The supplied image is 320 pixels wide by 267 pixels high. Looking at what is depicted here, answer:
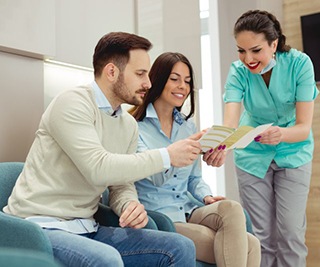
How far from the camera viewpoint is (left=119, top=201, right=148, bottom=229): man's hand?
1.53 metres

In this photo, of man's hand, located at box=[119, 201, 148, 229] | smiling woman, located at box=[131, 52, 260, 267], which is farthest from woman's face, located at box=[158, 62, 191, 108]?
man's hand, located at box=[119, 201, 148, 229]

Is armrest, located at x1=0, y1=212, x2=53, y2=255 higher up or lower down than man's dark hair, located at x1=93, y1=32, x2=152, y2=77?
lower down

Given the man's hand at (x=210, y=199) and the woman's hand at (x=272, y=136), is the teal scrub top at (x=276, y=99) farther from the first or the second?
the man's hand at (x=210, y=199)

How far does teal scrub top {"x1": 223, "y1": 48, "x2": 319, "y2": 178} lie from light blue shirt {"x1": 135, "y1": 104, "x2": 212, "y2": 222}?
1.62 feet

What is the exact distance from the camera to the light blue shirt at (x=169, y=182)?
201 cm

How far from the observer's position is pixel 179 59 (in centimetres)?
219

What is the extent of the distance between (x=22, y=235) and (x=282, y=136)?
1.55 meters

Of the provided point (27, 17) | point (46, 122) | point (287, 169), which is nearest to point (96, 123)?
point (46, 122)

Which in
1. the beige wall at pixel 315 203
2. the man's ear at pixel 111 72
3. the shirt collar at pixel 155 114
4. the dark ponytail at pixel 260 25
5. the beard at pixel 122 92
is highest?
the dark ponytail at pixel 260 25

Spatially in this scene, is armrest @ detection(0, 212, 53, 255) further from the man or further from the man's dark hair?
the man's dark hair

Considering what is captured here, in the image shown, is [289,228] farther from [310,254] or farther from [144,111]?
[310,254]

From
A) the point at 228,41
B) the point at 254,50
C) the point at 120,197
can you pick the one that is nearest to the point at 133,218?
the point at 120,197

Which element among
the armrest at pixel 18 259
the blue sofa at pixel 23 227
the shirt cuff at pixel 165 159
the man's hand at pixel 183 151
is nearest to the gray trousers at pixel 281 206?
the blue sofa at pixel 23 227

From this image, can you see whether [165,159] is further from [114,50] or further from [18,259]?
[18,259]
